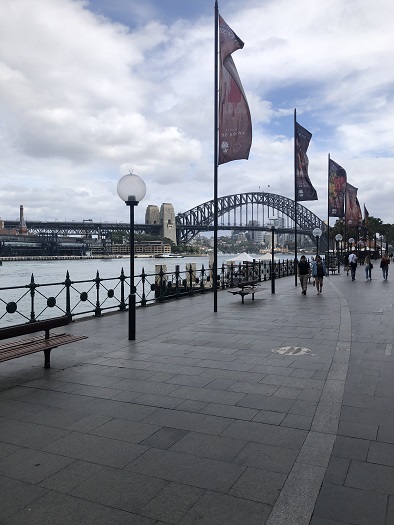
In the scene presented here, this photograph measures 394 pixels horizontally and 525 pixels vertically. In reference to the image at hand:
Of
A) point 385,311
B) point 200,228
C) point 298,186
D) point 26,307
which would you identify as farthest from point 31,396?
point 200,228

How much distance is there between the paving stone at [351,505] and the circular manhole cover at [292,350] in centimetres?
451

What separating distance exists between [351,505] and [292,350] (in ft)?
16.4

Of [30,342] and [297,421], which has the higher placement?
[30,342]

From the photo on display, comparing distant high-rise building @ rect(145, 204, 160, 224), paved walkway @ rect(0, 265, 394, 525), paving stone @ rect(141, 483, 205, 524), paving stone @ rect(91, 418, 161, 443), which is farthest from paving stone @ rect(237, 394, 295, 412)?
distant high-rise building @ rect(145, 204, 160, 224)

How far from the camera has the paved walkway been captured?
3.16 m

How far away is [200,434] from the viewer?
4.39m

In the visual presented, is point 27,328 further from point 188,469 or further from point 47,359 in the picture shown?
point 188,469

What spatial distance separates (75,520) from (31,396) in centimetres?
284

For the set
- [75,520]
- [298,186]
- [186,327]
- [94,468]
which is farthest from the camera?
[298,186]

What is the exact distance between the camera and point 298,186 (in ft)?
75.9

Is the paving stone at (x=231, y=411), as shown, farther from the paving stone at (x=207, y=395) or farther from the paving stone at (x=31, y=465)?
the paving stone at (x=31, y=465)

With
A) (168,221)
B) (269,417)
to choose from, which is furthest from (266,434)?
(168,221)

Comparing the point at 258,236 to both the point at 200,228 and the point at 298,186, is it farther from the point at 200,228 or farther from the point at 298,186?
the point at 298,186

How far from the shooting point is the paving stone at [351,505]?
300 cm
